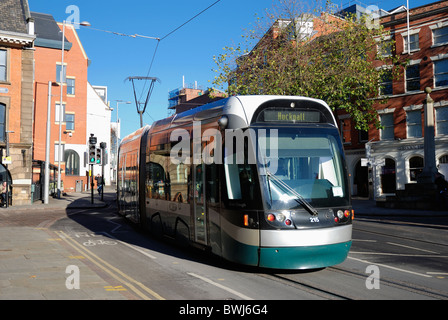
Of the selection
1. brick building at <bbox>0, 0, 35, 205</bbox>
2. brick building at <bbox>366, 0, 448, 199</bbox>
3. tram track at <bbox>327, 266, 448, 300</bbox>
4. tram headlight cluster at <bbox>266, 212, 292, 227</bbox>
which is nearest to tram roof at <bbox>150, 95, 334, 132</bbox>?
tram headlight cluster at <bbox>266, 212, 292, 227</bbox>

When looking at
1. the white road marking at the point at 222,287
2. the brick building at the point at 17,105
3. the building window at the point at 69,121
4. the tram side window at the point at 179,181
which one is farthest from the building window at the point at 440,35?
the building window at the point at 69,121

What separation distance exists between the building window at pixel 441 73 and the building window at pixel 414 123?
2.42 meters

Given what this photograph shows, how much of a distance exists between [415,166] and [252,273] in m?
28.4

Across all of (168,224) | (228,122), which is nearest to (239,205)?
(228,122)

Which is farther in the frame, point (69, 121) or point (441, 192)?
point (69, 121)

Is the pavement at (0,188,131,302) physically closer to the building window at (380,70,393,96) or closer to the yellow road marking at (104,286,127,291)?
the yellow road marking at (104,286,127,291)

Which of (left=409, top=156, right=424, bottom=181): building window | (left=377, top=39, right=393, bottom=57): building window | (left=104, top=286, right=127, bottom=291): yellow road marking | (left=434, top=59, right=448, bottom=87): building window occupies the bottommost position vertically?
(left=104, top=286, right=127, bottom=291): yellow road marking

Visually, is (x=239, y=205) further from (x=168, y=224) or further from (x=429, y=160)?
(x=429, y=160)

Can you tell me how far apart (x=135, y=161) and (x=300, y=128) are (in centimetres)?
776

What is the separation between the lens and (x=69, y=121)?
4853 centimetres

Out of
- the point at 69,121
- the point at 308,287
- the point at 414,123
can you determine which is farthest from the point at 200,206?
the point at 69,121

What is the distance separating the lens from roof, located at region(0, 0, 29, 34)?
91.7ft

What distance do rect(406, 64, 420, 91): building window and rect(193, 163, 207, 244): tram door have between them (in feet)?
94.2

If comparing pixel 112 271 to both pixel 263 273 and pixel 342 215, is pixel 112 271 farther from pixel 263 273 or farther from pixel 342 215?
pixel 342 215
